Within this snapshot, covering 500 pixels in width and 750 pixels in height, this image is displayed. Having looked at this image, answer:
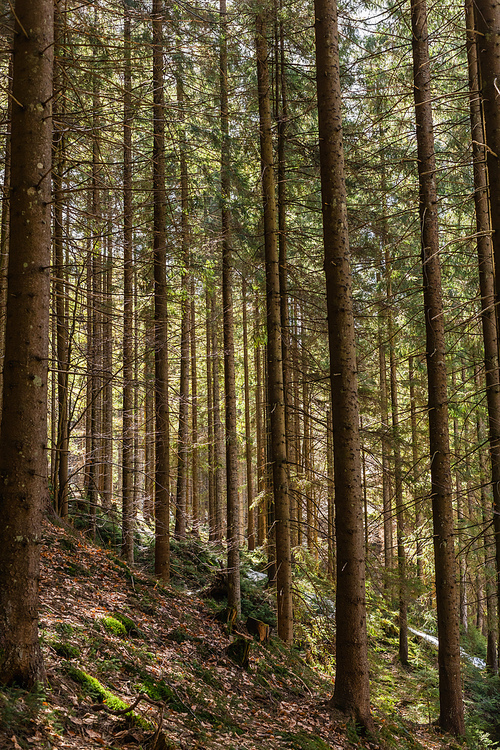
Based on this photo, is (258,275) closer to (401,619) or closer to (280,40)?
(280,40)

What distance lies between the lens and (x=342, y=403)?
6.71 metres

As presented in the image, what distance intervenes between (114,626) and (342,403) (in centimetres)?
406

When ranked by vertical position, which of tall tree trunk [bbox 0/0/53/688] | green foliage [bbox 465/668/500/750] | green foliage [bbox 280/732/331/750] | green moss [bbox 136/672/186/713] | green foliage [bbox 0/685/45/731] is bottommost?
green foliage [bbox 465/668/500/750]

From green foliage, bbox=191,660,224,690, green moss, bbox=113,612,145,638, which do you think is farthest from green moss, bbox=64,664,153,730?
green foliage, bbox=191,660,224,690

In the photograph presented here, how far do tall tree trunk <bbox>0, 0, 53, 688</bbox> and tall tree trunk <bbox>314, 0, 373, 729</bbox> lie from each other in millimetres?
3749

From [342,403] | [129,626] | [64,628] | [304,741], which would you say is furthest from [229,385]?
[304,741]

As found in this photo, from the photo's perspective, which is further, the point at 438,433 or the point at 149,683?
the point at 438,433

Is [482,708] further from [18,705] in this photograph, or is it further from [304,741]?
[18,705]

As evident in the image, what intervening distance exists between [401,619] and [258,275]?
10.8 meters

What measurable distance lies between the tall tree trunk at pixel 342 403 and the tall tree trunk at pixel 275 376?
110 inches

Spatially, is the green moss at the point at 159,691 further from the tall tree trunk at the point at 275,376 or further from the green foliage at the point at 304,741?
the tall tree trunk at the point at 275,376

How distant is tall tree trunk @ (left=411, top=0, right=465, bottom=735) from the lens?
8266 mm

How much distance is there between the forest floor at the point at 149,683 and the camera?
12.7 feet

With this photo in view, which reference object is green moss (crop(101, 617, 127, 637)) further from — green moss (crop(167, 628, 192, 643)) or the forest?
green moss (crop(167, 628, 192, 643))
